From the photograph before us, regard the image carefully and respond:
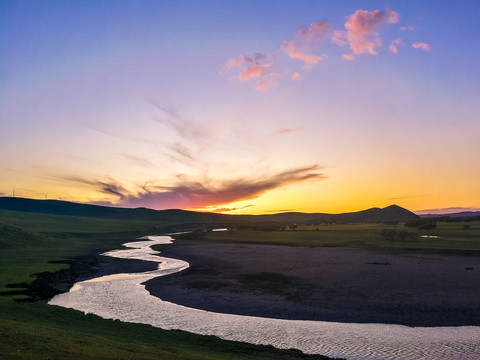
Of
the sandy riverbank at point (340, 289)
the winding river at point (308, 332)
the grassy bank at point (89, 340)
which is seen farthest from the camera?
the sandy riverbank at point (340, 289)

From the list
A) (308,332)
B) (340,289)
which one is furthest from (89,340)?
(340,289)

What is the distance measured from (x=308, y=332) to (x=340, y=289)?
18.3 m

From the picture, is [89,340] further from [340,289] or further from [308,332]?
[340,289]

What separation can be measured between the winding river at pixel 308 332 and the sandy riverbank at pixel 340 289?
7.14ft

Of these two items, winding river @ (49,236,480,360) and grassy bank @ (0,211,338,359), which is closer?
grassy bank @ (0,211,338,359)

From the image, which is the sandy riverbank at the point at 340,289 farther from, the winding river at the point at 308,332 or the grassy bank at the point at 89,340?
the grassy bank at the point at 89,340

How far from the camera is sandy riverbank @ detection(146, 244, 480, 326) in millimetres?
36812

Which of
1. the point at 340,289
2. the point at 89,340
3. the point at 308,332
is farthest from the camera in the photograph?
the point at 340,289

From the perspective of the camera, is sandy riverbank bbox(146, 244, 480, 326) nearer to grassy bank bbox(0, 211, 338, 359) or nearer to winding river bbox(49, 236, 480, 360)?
winding river bbox(49, 236, 480, 360)

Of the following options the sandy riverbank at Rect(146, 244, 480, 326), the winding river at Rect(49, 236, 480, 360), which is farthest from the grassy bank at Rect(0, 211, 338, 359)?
the sandy riverbank at Rect(146, 244, 480, 326)

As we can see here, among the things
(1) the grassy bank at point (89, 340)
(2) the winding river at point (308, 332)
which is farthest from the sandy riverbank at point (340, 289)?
(1) the grassy bank at point (89, 340)

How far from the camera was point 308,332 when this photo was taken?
3119cm

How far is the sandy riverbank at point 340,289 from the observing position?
121 ft

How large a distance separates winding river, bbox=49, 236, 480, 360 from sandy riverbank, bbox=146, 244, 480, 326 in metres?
2.18
